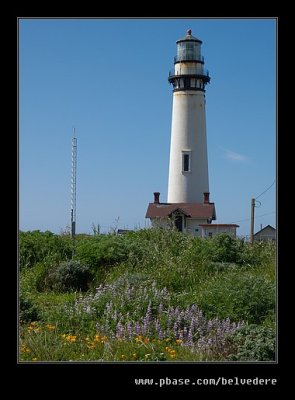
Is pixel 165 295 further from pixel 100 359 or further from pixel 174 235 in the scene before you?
pixel 174 235

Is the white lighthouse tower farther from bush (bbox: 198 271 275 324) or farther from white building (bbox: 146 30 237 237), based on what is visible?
bush (bbox: 198 271 275 324)

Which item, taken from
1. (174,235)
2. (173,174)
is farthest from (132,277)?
(173,174)

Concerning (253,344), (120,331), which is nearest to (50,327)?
(120,331)

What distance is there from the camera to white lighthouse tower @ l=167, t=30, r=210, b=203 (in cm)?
3412

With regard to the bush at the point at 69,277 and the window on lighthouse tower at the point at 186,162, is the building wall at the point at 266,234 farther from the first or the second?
the window on lighthouse tower at the point at 186,162

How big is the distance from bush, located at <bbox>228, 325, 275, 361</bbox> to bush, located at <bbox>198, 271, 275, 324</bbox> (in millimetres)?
664

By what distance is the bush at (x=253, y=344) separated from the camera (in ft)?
18.5

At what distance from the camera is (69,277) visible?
949cm

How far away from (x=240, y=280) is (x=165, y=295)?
94cm

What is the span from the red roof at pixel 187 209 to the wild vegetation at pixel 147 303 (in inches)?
835

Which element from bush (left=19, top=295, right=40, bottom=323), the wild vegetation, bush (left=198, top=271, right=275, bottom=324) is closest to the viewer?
the wild vegetation

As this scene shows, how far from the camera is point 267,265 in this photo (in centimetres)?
1018

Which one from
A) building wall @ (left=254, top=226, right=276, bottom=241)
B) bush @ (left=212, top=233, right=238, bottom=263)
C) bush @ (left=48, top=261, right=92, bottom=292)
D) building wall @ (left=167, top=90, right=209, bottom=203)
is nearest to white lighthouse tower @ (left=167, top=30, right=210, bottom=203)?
building wall @ (left=167, top=90, right=209, bottom=203)

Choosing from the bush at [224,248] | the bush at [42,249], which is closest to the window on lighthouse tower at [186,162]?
the bush at [42,249]
